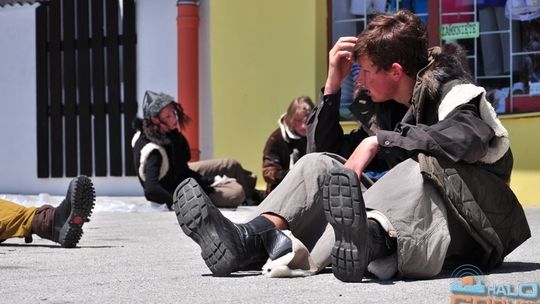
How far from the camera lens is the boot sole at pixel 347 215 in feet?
12.4

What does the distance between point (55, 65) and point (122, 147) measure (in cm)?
132

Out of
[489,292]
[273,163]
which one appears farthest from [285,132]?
[489,292]

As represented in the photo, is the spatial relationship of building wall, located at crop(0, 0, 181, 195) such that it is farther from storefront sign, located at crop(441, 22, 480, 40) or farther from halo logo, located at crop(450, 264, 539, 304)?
halo logo, located at crop(450, 264, 539, 304)

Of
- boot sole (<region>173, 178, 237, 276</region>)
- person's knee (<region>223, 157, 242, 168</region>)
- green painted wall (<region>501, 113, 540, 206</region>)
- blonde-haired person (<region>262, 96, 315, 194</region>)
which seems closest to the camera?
→ boot sole (<region>173, 178, 237, 276</region>)

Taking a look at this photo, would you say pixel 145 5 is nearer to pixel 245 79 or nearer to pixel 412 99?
pixel 245 79

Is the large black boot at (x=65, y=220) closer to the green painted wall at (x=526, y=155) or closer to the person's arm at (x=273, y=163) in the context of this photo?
the person's arm at (x=273, y=163)

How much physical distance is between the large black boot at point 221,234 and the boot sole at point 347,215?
1.21 feet

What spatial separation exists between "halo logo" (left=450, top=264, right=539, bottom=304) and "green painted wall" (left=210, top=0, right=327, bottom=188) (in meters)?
7.10

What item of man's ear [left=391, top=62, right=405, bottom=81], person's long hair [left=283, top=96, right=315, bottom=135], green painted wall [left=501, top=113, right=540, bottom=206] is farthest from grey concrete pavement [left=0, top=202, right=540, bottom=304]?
person's long hair [left=283, top=96, right=315, bottom=135]

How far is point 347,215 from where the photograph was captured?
3797 millimetres

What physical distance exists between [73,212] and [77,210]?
39 mm

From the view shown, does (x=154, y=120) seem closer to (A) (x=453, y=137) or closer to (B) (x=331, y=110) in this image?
(B) (x=331, y=110)

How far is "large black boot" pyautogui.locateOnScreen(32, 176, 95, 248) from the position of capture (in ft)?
19.6

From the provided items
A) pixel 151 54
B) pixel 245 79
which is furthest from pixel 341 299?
pixel 151 54
